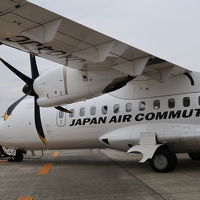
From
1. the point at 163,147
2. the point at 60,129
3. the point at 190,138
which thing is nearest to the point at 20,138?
the point at 60,129

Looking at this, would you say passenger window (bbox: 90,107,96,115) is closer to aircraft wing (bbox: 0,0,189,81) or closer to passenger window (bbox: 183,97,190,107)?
aircraft wing (bbox: 0,0,189,81)

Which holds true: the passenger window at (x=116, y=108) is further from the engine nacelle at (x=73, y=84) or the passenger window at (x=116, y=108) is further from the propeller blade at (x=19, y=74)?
Result: the propeller blade at (x=19, y=74)

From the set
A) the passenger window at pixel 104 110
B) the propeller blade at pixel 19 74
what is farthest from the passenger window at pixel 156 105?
the propeller blade at pixel 19 74

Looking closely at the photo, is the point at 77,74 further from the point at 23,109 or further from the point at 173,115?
the point at 23,109

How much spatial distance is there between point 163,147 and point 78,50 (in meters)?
3.91

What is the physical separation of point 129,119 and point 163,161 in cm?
181

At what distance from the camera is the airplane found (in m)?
6.90

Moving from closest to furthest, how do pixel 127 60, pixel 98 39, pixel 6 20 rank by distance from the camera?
pixel 6 20, pixel 98 39, pixel 127 60

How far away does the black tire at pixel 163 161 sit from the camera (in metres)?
9.34

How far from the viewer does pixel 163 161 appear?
30.9ft

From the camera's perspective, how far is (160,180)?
8211 millimetres

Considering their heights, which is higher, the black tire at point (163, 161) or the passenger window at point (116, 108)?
the passenger window at point (116, 108)

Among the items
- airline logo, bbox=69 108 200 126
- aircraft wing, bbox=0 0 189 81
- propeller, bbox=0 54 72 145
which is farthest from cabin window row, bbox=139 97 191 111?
propeller, bbox=0 54 72 145

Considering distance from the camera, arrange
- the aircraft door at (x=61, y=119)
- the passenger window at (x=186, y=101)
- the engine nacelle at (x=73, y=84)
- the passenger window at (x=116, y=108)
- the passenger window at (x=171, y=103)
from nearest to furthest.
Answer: the engine nacelle at (x=73, y=84) < the passenger window at (x=186, y=101) < the passenger window at (x=171, y=103) < the passenger window at (x=116, y=108) < the aircraft door at (x=61, y=119)
